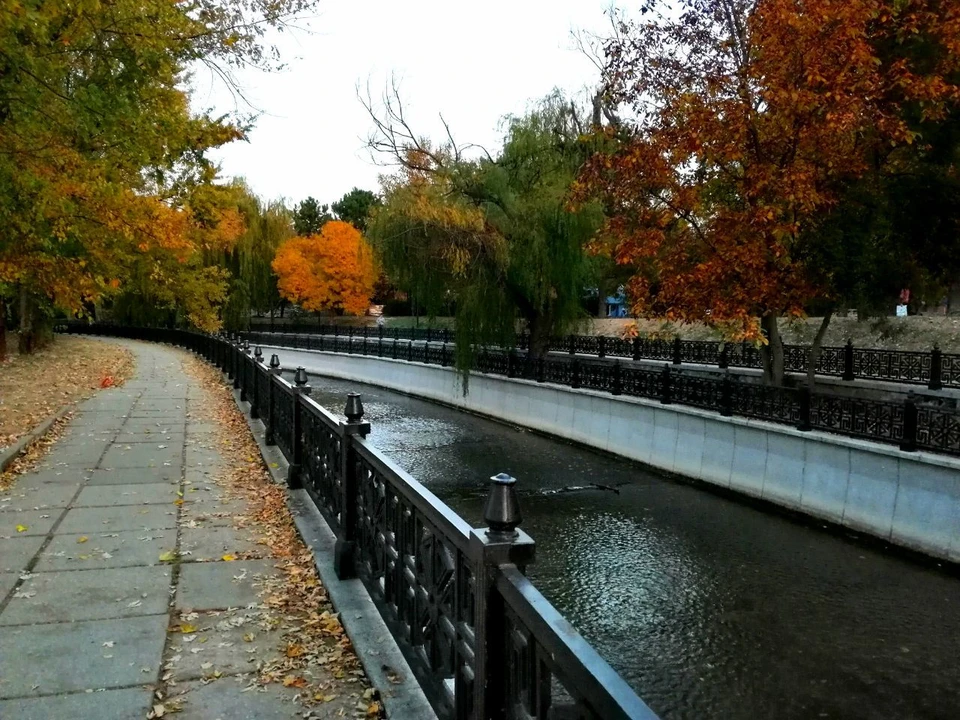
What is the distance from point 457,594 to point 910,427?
7722mm

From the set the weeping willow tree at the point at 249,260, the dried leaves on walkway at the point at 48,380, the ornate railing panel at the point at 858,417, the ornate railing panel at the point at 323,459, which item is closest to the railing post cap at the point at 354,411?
the ornate railing panel at the point at 323,459

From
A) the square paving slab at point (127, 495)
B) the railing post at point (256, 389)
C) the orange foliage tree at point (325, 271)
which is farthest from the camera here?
the orange foliage tree at point (325, 271)

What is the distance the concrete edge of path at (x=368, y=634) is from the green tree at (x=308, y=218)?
5744cm

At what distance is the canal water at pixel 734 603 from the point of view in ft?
18.6

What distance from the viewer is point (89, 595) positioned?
4789 millimetres

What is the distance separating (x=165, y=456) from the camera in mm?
9656

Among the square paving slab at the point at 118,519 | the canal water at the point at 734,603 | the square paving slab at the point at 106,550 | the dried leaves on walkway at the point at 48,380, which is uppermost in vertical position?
the square paving slab at the point at 106,550

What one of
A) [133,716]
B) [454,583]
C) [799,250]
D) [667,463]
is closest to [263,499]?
[133,716]

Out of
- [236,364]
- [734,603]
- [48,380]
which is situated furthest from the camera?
[48,380]

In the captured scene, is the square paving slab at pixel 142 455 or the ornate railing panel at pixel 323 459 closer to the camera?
the ornate railing panel at pixel 323 459

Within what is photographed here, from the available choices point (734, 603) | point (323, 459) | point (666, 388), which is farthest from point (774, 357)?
point (323, 459)

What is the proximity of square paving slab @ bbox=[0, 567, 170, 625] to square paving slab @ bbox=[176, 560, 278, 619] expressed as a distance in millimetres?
129

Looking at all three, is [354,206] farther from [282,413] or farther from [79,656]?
[79,656]

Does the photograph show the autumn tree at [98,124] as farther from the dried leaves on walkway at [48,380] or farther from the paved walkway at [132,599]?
the paved walkway at [132,599]
